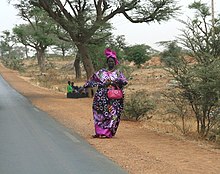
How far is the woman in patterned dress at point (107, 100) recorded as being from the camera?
399 inches

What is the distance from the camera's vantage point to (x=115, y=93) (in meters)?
10.1

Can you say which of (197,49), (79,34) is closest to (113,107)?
(197,49)

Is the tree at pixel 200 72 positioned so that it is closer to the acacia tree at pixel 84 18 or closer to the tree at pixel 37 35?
the acacia tree at pixel 84 18

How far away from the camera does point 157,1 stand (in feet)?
83.5

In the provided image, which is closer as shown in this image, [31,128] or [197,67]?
[197,67]

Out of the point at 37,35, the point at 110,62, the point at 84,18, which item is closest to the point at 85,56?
the point at 84,18

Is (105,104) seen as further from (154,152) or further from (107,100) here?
(154,152)

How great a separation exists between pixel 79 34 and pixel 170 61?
15.0m

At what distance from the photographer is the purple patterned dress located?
10.1 m

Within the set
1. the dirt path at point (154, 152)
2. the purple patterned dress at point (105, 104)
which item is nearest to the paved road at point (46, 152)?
the dirt path at point (154, 152)

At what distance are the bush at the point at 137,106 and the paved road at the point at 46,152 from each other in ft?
9.96

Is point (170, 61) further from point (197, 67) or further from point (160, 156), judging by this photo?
point (160, 156)

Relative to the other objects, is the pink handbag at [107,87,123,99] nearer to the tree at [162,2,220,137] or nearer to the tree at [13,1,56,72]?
the tree at [162,2,220,137]

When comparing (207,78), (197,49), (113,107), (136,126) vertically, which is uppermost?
(197,49)
